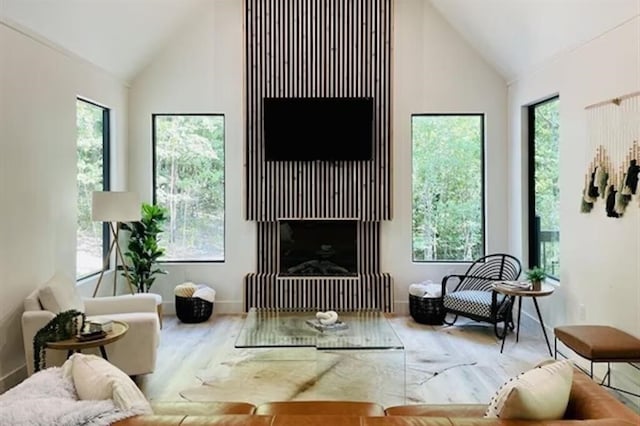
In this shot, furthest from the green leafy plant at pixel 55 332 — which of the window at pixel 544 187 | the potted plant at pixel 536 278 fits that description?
the window at pixel 544 187

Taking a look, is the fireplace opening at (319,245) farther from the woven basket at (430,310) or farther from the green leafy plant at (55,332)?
the green leafy plant at (55,332)

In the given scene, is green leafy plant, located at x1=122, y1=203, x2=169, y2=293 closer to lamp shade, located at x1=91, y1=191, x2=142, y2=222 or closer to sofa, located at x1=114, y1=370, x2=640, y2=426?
lamp shade, located at x1=91, y1=191, x2=142, y2=222

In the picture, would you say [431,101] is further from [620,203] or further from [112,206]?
[112,206]

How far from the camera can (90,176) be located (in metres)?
5.38

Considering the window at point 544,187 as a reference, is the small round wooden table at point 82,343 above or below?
below

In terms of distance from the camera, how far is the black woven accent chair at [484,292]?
512cm

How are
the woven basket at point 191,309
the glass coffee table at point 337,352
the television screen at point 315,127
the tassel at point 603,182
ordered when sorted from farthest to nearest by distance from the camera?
1. the television screen at point 315,127
2. the woven basket at point 191,309
3. the tassel at point 603,182
4. the glass coffee table at point 337,352

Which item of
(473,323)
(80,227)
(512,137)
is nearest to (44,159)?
(80,227)

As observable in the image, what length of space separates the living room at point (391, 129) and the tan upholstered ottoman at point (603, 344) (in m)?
0.25

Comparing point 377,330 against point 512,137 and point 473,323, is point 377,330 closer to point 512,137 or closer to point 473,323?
point 473,323

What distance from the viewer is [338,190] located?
20.4 feet

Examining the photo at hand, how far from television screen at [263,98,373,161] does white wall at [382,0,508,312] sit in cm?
54

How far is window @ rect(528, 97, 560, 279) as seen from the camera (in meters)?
5.16

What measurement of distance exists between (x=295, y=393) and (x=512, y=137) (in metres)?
4.20
